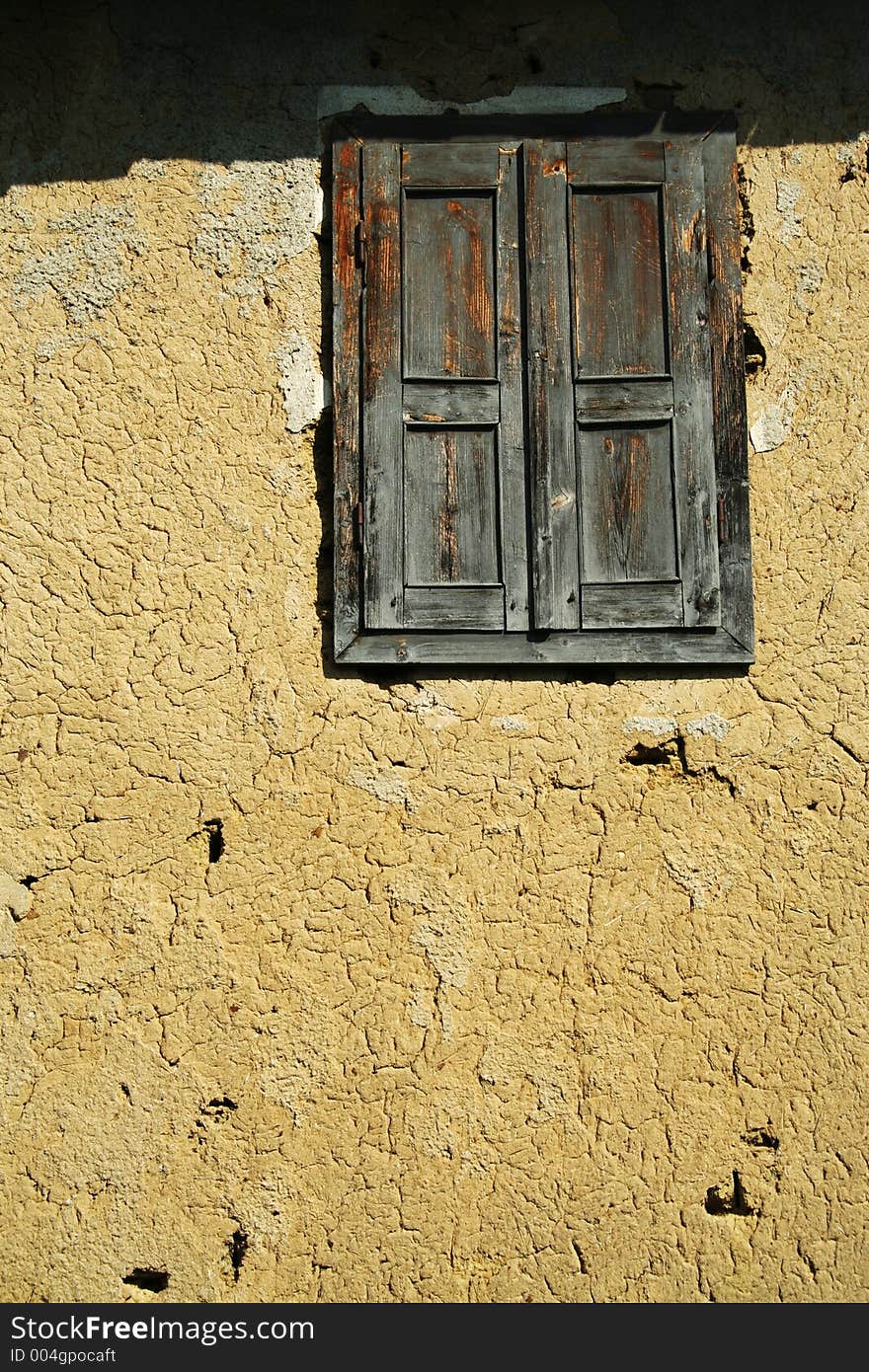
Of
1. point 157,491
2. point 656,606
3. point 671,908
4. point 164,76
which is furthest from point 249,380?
point 671,908

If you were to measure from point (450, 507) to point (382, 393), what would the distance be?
1.13ft

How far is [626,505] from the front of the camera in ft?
11.3

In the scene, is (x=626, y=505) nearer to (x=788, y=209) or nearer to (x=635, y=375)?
(x=635, y=375)

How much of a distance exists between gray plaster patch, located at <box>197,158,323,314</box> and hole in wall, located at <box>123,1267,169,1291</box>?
7.81 ft

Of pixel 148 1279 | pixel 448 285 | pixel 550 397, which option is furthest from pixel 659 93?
pixel 148 1279

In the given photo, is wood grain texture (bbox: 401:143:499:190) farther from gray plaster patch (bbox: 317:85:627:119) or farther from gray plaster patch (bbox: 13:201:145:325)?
gray plaster patch (bbox: 13:201:145:325)

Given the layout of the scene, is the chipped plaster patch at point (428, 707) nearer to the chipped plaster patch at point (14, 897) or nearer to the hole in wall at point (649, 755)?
the hole in wall at point (649, 755)

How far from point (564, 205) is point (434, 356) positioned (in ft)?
1.74

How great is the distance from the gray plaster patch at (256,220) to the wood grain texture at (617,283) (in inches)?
27.9

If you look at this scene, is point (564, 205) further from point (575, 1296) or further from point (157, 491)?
point (575, 1296)

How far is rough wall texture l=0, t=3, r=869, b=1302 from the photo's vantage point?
317cm

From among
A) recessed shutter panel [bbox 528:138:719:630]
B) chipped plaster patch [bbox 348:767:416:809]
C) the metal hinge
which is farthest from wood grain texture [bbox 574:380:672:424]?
chipped plaster patch [bbox 348:767:416:809]

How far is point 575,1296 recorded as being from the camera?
3133mm

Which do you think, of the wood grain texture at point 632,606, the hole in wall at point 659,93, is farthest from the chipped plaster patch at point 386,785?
the hole in wall at point 659,93
